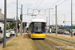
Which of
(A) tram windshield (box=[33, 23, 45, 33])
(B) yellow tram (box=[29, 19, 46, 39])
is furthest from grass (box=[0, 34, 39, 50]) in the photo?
(A) tram windshield (box=[33, 23, 45, 33])

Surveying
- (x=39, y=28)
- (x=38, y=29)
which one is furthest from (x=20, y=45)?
(x=39, y=28)

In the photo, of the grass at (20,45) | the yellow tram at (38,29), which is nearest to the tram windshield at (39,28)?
the yellow tram at (38,29)

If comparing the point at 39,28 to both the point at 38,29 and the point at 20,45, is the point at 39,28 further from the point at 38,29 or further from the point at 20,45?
the point at 20,45

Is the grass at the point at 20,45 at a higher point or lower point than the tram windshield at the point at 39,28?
lower

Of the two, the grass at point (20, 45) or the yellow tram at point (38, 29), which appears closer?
the grass at point (20, 45)

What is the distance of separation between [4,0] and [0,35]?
5894mm

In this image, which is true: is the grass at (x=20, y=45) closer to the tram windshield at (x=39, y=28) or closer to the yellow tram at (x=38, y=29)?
the yellow tram at (x=38, y=29)

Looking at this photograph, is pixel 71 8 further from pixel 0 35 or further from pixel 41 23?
pixel 0 35

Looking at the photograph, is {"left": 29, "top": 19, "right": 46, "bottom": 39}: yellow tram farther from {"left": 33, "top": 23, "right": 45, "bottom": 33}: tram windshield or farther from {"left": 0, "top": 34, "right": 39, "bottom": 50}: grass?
{"left": 0, "top": 34, "right": 39, "bottom": 50}: grass

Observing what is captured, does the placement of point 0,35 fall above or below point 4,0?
below

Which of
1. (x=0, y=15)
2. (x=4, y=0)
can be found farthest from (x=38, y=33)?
(x=0, y=15)

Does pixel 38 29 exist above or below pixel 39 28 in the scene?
below

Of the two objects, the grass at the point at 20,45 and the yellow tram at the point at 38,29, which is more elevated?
the yellow tram at the point at 38,29

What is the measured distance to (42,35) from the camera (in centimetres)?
2131
